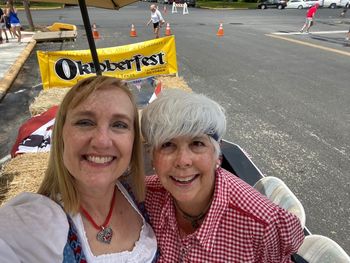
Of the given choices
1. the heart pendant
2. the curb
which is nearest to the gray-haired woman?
the heart pendant

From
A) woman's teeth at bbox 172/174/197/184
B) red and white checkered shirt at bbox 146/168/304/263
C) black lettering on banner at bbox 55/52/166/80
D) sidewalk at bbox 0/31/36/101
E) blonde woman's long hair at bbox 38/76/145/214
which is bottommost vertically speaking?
sidewalk at bbox 0/31/36/101

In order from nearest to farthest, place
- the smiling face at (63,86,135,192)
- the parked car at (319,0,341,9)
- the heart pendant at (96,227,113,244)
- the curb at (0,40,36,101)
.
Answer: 1. the smiling face at (63,86,135,192)
2. the heart pendant at (96,227,113,244)
3. the curb at (0,40,36,101)
4. the parked car at (319,0,341,9)

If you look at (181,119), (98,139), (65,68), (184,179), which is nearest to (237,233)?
(184,179)

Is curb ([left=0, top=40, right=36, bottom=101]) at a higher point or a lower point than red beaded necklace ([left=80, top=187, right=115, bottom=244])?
lower

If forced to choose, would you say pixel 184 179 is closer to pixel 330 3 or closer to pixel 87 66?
pixel 87 66

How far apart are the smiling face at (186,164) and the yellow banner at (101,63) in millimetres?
5592

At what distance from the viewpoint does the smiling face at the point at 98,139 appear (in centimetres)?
152

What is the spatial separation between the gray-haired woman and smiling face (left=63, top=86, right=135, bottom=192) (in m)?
0.16

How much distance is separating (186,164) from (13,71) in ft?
33.6

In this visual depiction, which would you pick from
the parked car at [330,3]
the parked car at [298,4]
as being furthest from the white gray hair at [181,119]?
the parked car at [330,3]

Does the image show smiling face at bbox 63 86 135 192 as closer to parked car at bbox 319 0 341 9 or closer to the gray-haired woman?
the gray-haired woman

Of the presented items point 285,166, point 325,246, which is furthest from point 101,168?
point 285,166

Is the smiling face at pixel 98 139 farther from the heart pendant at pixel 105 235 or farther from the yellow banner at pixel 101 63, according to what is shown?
the yellow banner at pixel 101 63

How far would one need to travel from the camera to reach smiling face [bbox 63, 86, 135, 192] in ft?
4.98
